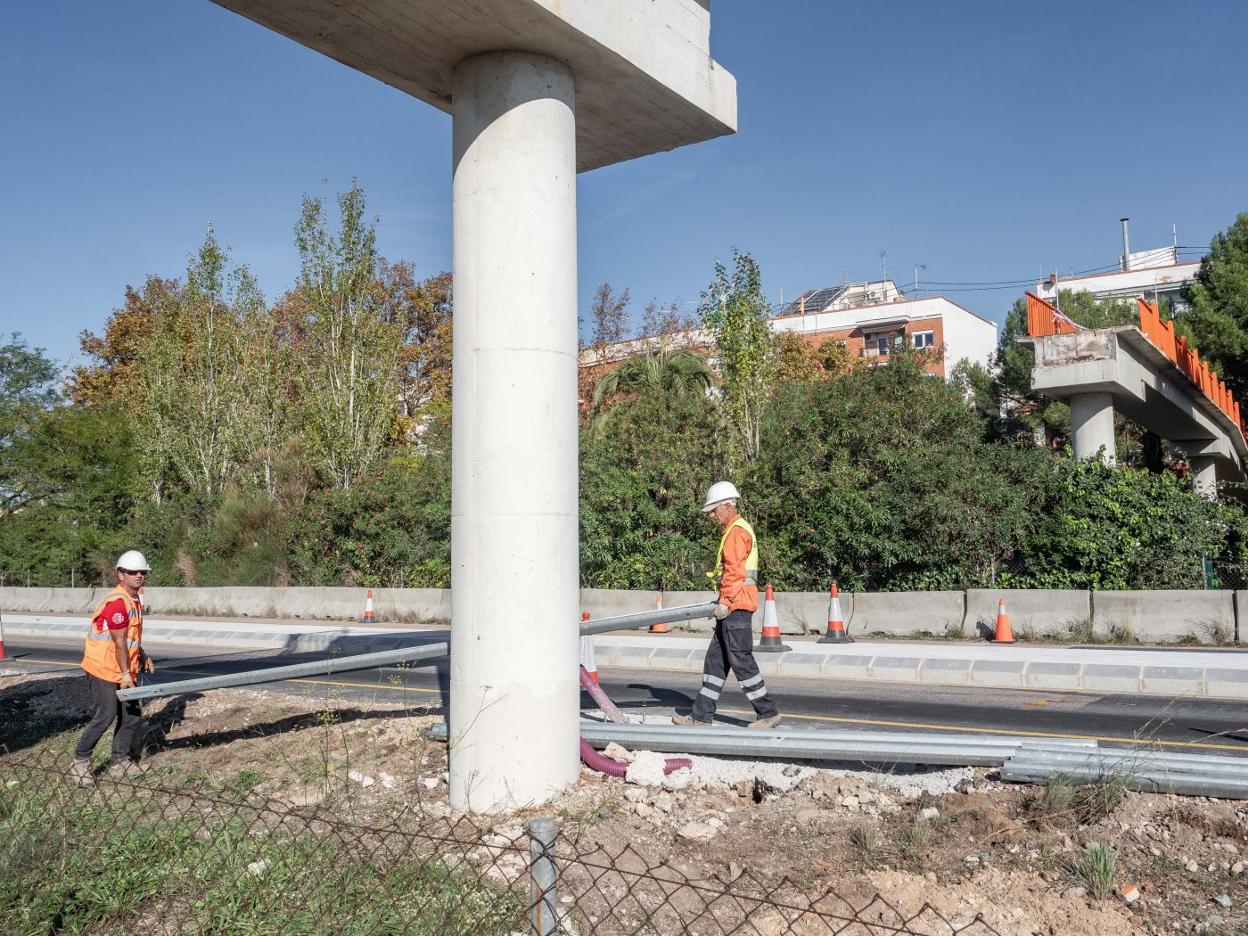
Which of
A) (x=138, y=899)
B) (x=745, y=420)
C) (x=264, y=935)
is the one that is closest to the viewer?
(x=264, y=935)

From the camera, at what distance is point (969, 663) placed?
12.6 m

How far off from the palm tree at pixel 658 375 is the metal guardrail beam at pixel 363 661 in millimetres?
17374

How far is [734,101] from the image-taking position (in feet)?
26.0

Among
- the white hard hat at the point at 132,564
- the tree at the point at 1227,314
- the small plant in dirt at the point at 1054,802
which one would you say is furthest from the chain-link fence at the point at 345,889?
the tree at the point at 1227,314

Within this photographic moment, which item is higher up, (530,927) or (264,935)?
(530,927)

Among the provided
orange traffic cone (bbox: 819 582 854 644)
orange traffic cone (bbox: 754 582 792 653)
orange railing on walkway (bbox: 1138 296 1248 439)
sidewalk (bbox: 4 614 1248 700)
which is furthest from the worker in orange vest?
orange railing on walkway (bbox: 1138 296 1248 439)

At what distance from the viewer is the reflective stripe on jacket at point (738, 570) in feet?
28.6

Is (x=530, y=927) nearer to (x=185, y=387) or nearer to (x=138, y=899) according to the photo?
(x=138, y=899)

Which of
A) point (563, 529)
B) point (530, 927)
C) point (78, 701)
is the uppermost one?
point (563, 529)

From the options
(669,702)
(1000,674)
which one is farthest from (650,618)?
(1000,674)

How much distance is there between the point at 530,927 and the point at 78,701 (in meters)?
10.4

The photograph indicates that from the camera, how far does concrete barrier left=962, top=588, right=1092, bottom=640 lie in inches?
623

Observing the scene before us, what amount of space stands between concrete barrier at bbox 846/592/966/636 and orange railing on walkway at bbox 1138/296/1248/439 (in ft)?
22.4

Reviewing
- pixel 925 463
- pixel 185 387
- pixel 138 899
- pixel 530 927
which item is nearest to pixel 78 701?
pixel 138 899
